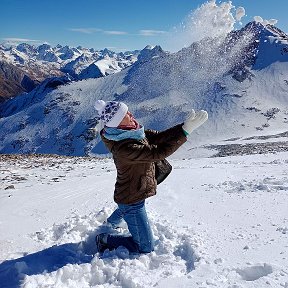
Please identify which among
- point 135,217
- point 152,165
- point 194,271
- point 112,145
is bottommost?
point 194,271

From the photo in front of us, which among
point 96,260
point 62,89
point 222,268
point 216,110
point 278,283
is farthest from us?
point 62,89

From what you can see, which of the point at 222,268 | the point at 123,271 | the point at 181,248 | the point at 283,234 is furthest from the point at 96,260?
the point at 283,234

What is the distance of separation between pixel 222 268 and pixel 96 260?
5.19 ft

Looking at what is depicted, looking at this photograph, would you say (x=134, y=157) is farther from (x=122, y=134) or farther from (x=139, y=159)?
(x=122, y=134)

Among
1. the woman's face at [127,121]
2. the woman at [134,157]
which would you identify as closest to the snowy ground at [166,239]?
the woman at [134,157]

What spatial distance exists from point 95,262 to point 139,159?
1433 mm

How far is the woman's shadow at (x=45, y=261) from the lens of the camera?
4.58m

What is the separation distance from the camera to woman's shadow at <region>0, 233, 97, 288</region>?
4.58 meters

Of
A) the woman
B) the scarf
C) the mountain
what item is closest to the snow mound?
the woman

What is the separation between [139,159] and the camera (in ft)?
15.6

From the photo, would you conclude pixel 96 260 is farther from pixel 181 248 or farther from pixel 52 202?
pixel 52 202

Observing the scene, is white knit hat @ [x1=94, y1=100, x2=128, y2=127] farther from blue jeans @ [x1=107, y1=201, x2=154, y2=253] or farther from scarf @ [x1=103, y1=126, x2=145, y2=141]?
blue jeans @ [x1=107, y1=201, x2=154, y2=253]

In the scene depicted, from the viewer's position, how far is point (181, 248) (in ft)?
17.6

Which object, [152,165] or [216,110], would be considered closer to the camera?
[152,165]
